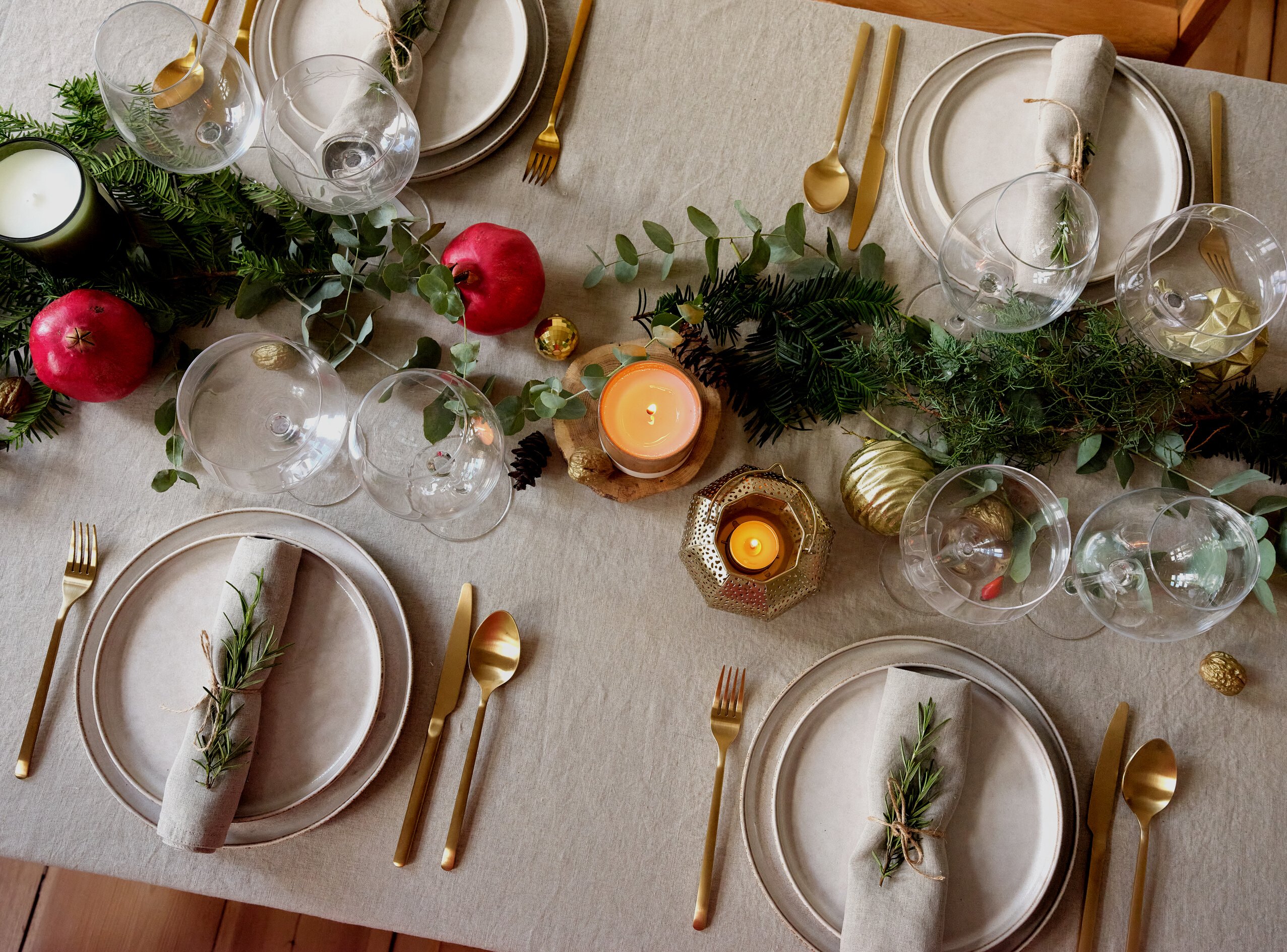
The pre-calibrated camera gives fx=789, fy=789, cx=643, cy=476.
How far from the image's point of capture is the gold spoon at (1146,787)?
0.76 m

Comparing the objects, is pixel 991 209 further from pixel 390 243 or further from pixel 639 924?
pixel 639 924

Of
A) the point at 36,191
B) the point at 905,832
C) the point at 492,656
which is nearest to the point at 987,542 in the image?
the point at 905,832

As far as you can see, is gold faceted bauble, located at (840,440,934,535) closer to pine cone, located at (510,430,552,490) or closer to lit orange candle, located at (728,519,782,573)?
lit orange candle, located at (728,519,782,573)

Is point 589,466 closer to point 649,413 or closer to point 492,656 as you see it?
point 649,413

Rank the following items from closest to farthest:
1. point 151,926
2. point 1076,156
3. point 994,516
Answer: point 994,516 → point 1076,156 → point 151,926

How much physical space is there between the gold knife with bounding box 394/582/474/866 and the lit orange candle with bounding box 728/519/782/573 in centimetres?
28

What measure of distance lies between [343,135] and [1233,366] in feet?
2.99

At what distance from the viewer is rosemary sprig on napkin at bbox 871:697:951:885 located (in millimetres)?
715

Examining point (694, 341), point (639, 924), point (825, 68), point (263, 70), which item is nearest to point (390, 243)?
point (263, 70)

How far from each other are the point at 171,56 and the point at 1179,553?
1051mm

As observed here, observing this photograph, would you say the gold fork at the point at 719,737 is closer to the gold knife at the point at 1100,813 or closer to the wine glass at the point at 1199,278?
the gold knife at the point at 1100,813

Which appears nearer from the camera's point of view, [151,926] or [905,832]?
[905,832]

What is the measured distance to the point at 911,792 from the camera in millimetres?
725

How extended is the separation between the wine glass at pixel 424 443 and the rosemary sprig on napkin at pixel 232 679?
0.58ft
